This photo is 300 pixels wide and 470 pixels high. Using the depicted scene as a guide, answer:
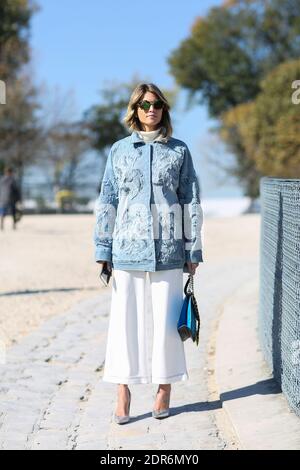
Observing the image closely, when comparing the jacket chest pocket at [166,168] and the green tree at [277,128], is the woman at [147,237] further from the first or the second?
the green tree at [277,128]

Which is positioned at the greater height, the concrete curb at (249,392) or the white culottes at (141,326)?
the white culottes at (141,326)

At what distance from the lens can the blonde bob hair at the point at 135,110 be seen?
552cm

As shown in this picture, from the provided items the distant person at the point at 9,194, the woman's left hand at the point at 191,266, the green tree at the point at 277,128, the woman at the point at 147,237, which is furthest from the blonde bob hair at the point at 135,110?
the green tree at the point at 277,128

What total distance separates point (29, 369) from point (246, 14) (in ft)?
149

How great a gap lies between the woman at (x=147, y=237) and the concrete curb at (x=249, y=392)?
20.3 inches

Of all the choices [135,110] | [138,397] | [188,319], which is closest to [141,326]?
[188,319]

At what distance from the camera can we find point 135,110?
5598mm

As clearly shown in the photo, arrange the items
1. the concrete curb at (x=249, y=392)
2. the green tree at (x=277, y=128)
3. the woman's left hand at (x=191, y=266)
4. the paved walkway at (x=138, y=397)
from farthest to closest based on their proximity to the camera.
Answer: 1. the green tree at (x=277, y=128)
2. the woman's left hand at (x=191, y=266)
3. the paved walkway at (x=138, y=397)
4. the concrete curb at (x=249, y=392)

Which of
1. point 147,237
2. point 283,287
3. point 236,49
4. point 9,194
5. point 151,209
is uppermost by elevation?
point 236,49

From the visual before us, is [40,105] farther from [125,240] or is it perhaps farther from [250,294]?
[125,240]

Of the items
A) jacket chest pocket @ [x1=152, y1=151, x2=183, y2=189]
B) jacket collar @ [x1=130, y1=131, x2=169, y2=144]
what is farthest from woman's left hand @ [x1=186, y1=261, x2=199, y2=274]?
jacket collar @ [x1=130, y1=131, x2=169, y2=144]

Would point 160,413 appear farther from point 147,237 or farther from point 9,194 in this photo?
point 9,194

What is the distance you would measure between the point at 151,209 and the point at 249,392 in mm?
1589

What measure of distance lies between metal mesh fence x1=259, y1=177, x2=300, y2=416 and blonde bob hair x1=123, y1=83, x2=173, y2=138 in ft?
2.88
